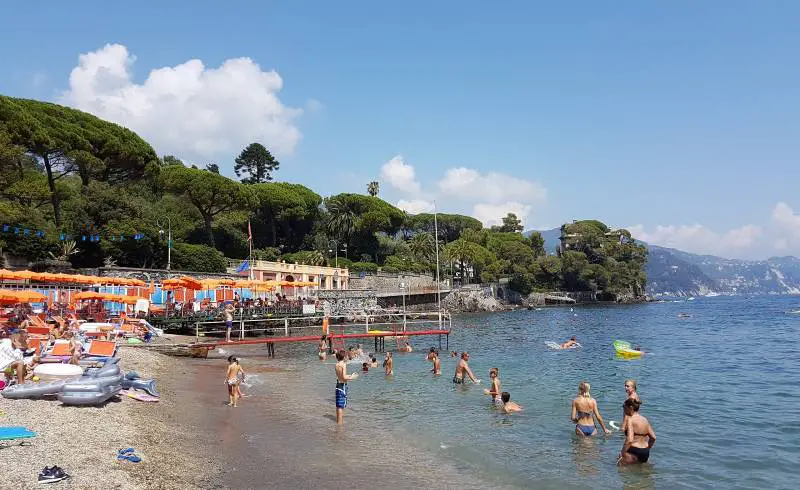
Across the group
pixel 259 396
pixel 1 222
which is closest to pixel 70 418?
pixel 259 396

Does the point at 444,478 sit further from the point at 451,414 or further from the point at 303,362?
the point at 303,362

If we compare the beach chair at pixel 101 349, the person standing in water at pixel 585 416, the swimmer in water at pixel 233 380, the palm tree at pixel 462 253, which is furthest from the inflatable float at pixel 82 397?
the palm tree at pixel 462 253

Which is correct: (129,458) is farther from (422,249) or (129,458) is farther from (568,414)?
(422,249)

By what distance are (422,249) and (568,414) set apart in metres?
74.6

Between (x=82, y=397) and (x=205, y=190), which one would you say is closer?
(x=82, y=397)

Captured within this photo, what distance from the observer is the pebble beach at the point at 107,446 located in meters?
7.34

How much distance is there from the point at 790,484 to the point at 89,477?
1066cm

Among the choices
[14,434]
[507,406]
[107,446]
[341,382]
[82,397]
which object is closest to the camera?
[14,434]

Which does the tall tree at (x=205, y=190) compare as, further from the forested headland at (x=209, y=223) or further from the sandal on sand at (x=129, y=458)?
the sandal on sand at (x=129, y=458)

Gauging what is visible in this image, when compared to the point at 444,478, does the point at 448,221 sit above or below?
above

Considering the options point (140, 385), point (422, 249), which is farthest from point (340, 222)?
point (140, 385)

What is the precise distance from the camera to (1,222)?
116ft

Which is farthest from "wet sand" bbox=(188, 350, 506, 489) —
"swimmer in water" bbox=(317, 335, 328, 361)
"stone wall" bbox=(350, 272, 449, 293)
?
"stone wall" bbox=(350, 272, 449, 293)

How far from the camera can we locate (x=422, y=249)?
88.8 meters
